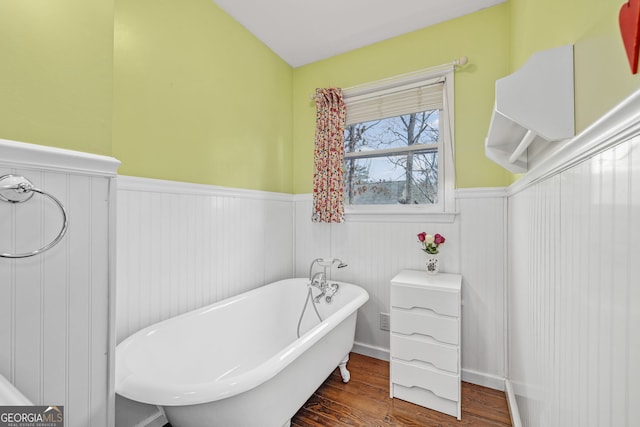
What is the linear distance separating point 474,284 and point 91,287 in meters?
2.16

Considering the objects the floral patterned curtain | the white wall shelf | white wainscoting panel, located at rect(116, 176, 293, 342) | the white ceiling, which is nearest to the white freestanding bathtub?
white wainscoting panel, located at rect(116, 176, 293, 342)

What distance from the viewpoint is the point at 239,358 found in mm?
1828

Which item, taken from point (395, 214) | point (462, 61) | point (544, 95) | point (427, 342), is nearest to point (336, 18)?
point (462, 61)

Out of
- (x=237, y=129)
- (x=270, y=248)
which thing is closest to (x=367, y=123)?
(x=237, y=129)

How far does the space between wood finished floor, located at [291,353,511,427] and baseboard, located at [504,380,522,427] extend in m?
0.05

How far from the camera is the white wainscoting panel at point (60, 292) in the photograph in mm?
681

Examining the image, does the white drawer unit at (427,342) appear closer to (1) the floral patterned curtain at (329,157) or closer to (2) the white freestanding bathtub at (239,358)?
(2) the white freestanding bathtub at (239,358)

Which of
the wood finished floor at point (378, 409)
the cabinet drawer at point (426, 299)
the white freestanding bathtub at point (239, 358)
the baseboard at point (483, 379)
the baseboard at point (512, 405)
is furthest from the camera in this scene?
the baseboard at point (483, 379)

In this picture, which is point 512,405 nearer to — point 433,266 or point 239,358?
point 433,266

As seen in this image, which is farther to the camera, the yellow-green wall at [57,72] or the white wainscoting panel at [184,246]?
the white wainscoting panel at [184,246]

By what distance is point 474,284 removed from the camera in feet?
6.46

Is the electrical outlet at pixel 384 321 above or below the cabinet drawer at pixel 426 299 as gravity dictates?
below

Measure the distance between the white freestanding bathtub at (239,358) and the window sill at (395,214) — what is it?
0.62 meters

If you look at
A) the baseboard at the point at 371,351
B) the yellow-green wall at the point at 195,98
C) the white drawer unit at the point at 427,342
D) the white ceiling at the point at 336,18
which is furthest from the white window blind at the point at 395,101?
the baseboard at the point at 371,351
